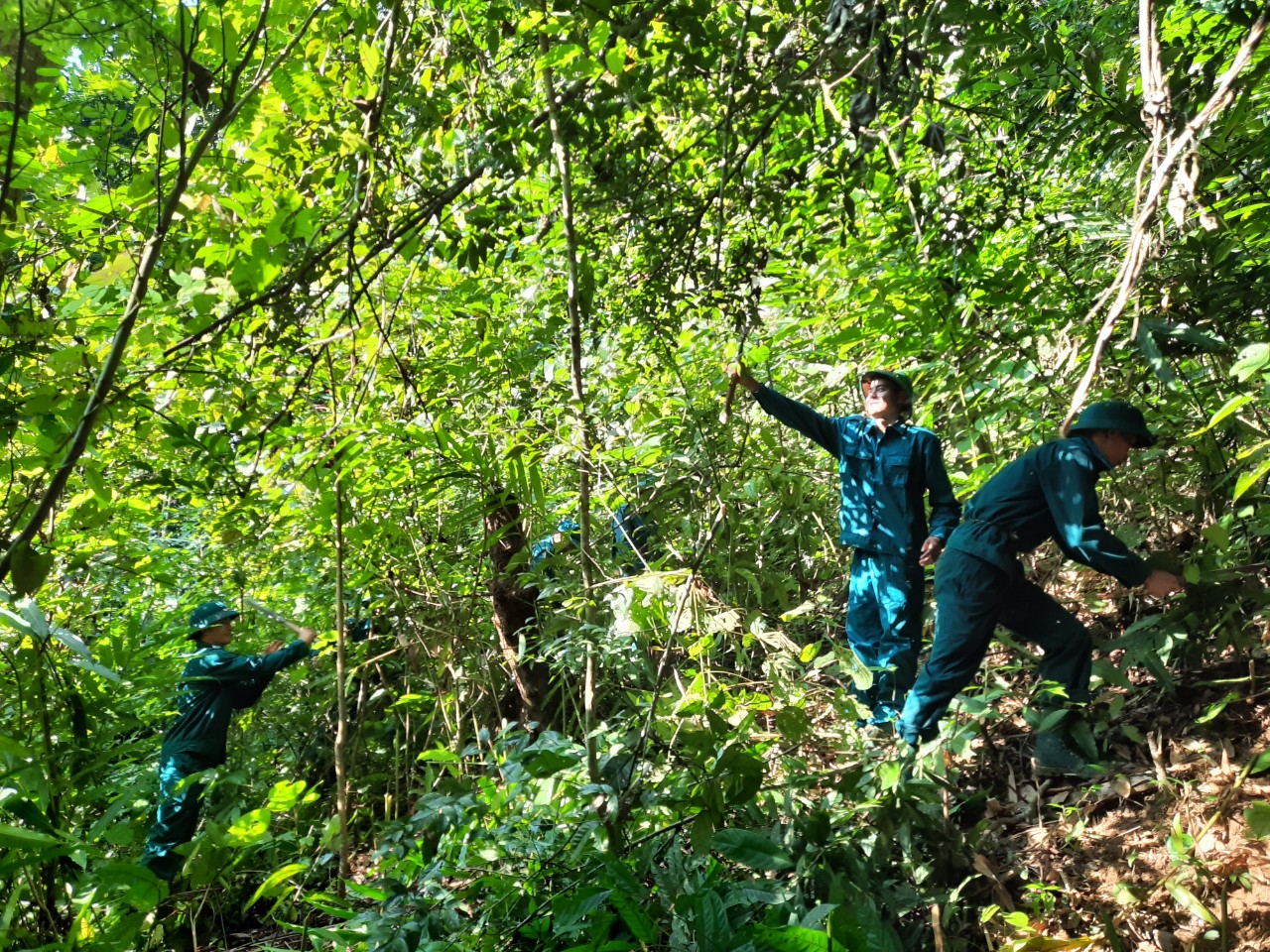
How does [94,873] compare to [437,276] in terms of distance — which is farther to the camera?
[437,276]

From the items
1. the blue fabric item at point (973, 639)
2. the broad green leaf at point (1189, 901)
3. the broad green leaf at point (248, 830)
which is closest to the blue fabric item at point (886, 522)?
the blue fabric item at point (973, 639)

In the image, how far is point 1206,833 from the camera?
106 inches

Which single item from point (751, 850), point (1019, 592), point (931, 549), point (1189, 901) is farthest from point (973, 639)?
point (751, 850)

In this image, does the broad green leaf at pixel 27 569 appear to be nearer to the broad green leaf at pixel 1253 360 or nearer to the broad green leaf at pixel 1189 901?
the broad green leaf at pixel 1253 360

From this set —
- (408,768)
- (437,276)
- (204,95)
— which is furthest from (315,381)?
(408,768)

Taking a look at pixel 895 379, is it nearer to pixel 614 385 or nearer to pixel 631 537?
pixel 614 385

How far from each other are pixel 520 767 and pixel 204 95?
1.82 metres

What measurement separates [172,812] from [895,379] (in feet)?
13.9

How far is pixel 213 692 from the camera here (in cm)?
463

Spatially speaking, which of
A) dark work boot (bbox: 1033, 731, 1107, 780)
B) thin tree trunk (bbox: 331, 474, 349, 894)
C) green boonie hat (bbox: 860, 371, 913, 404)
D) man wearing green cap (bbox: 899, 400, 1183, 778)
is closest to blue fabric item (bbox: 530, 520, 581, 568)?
thin tree trunk (bbox: 331, 474, 349, 894)

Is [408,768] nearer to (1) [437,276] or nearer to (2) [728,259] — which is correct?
(1) [437,276]

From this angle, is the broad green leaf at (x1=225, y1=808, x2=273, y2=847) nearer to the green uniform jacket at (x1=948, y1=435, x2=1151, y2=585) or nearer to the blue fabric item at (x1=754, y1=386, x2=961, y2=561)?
the blue fabric item at (x1=754, y1=386, x2=961, y2=561)

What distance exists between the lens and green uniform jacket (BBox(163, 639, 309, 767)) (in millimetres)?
4488

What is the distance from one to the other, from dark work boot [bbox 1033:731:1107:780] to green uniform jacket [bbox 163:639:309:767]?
3537 mm
